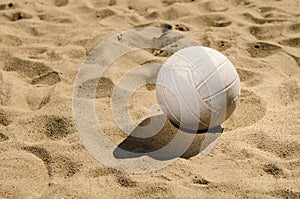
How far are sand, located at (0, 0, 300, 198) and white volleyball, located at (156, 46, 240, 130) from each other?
215 mm

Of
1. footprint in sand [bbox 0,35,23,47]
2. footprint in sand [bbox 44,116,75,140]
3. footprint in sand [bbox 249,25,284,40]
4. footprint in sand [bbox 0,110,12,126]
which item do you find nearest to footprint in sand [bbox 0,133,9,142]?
footprint in sand [bbox 0,110,12,126]

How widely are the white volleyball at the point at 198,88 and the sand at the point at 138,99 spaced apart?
215 mm

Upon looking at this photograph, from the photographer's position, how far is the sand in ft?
8.66

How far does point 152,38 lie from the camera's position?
4477 mm

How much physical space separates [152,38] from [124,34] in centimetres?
31

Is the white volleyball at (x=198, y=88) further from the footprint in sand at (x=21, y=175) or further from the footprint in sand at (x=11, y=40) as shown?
the footprint in sand at (x=11, y=40)

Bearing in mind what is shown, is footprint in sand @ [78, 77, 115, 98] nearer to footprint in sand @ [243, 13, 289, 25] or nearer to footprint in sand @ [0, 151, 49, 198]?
footprint in sand @ [0, 151, 49, 198]

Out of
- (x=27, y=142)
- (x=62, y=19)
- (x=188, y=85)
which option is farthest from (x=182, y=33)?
(x=27, y=142)

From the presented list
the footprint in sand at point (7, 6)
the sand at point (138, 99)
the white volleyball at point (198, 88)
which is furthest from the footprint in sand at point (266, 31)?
the footprint in sand at point (7, 6)

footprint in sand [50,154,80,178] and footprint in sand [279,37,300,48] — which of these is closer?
footprint in sand [50,154,80,178]

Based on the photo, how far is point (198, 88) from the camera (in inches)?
113

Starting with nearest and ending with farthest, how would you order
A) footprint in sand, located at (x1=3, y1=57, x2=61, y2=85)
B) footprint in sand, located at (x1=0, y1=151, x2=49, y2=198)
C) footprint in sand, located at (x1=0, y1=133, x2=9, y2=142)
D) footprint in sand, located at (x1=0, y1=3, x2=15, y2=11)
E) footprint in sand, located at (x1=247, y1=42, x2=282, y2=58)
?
1. footprint in sand, located at (x1=0, y1=151, x2=49, y2=198)
2. footprint in sand, located at (x1=0, y1=133, x2=9, y2=142)
3. footprint in sand, located at (x1=3, y1=57, x2=61, y2=85)
4. footprint in sand, located at (x1=247, y1=42, x2=282, y2=58)
5. footprint in sand, located at (x1=0, y1=3, x2=15, y2=11)

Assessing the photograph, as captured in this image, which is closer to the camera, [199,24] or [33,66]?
[33,66]

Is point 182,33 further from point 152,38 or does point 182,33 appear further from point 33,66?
point 33,66
